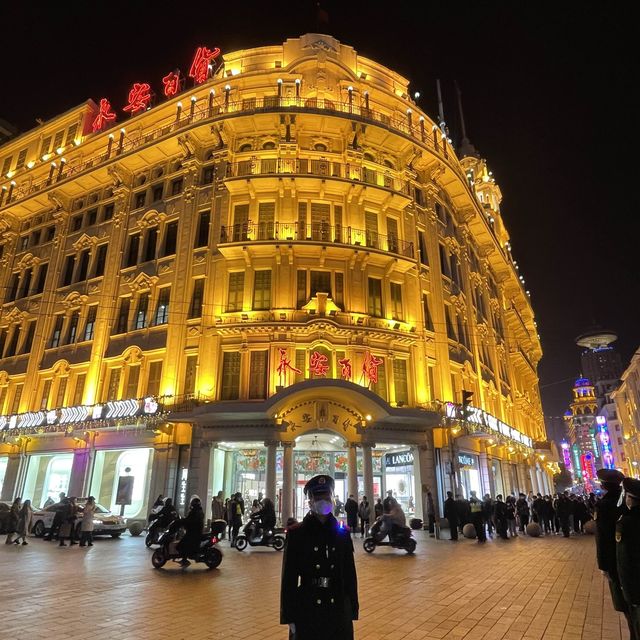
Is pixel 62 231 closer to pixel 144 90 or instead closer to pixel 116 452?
pixel 144 90

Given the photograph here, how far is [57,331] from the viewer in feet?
84.0

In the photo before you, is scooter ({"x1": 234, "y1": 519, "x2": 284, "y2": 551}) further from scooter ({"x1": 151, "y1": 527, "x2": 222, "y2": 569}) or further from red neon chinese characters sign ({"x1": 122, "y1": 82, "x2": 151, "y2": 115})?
red neon chinese characters sign ({"x1": 122, "y1": 82, "x2": 151, "y2": 115})

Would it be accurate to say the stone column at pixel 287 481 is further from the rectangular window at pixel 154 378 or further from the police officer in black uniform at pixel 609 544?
the police officer in black uniform at pixel 609 544

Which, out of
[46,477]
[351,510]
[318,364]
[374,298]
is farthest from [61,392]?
[374,298]

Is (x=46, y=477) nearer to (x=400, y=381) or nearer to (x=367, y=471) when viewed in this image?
(x=367, y=471)

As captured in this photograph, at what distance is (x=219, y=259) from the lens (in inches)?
870

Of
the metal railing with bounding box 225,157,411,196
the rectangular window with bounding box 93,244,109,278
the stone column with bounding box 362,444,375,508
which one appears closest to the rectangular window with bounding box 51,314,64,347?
the rectangular window with bounding box 93,244,109,278

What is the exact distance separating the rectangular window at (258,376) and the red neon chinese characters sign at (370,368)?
4.24m

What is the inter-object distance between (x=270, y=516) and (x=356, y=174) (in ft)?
55.0

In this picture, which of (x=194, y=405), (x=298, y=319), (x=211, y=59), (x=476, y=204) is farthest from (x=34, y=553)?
(x=476, y=204)

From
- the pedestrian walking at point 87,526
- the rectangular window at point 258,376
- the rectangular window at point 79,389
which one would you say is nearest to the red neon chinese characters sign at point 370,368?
the rectangular window at point 258,376

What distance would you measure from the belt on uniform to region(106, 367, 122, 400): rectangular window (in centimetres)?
2091

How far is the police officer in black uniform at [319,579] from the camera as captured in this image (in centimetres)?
313

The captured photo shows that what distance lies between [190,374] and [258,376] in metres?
3.14
